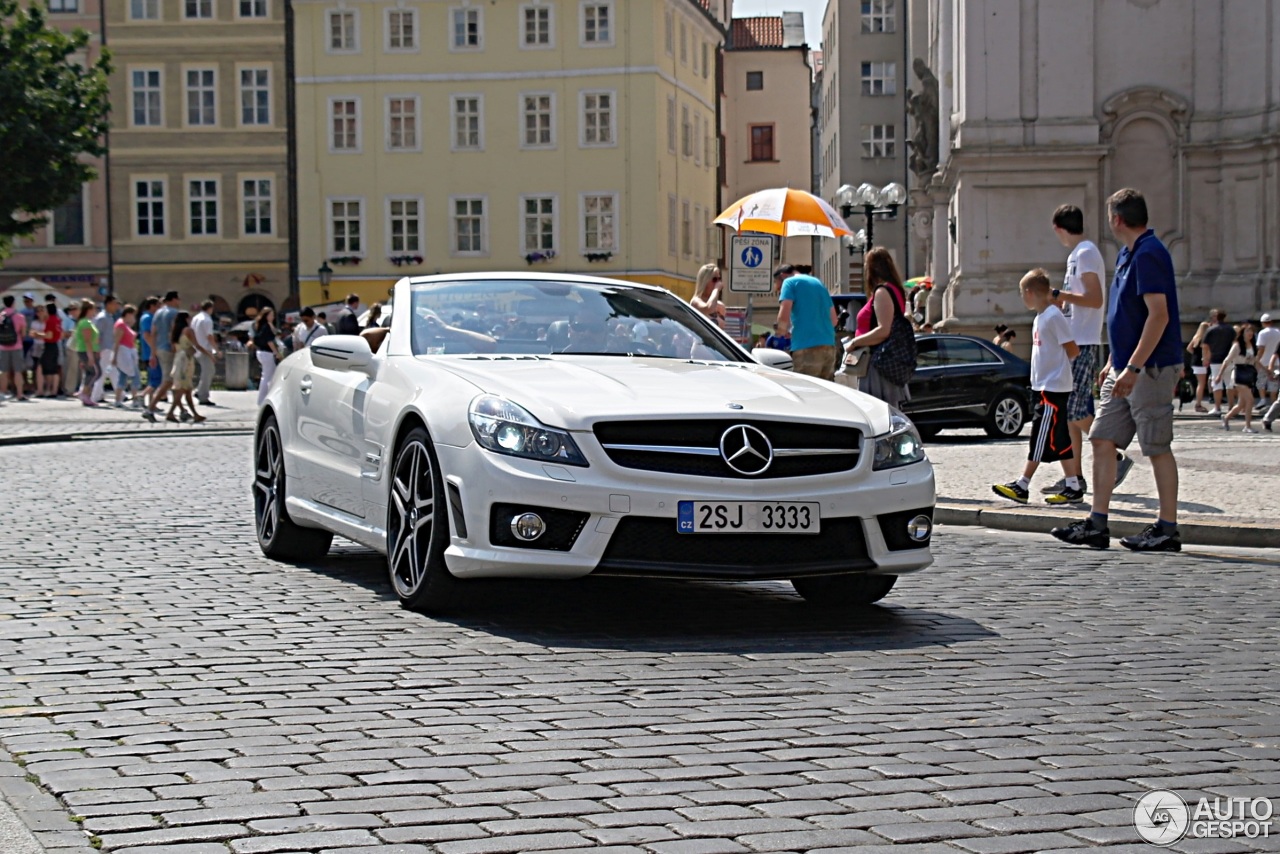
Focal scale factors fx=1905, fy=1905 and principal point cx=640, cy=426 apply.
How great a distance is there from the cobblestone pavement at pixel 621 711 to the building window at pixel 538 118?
2197 inches

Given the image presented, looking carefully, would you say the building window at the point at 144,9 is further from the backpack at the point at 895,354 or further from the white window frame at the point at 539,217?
the backpack at the point at 895,354

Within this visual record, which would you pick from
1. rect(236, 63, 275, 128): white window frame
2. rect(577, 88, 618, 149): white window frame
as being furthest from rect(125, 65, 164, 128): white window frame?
rect(577, 88, 618, 149): white window frame

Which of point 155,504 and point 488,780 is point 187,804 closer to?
point 488,780

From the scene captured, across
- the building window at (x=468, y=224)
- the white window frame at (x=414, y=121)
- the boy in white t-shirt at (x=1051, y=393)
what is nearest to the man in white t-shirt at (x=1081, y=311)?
the boy in white t-shirt at (x=1051, y=393)

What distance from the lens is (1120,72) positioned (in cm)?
3916

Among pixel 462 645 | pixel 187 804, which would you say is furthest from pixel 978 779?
pixel 462 645

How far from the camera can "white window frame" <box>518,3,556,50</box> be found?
64750 millimetres

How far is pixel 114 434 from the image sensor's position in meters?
25.8

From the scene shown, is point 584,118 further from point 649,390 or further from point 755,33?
point 649,390

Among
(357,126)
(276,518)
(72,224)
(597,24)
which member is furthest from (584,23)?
(276,518)

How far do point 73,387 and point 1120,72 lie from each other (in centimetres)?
2232

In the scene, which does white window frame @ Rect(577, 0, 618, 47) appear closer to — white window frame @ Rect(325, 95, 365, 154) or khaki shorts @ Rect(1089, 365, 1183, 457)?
white window frame @ Rect(325, 95, 365, 154)

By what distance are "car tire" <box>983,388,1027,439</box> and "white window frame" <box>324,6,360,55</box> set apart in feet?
146

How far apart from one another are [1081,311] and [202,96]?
186 feet
